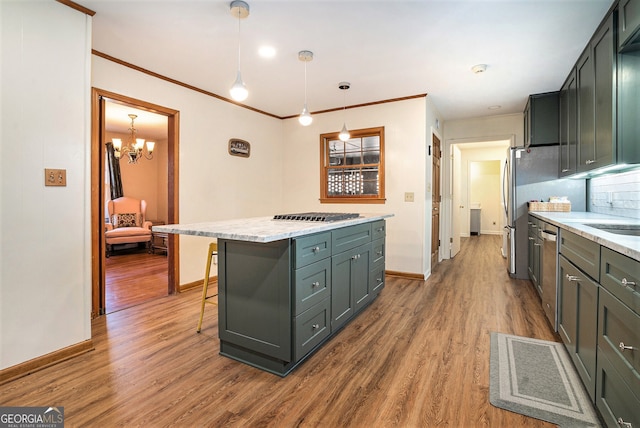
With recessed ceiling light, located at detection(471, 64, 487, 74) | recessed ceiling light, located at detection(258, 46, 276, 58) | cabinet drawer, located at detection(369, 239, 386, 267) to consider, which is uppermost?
recessed ceiling light, located at detection(471, 64, 487, 74)

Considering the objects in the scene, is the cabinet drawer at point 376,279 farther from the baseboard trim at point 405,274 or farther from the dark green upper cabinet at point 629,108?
the dark green upper cabinet at point 629,108

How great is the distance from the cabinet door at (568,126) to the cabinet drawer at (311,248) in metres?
2.71

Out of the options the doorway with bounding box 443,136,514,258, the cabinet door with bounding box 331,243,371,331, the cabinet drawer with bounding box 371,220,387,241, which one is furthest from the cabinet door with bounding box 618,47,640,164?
the doorway with bounding box 443,136,514,258

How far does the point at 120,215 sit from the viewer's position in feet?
20.4

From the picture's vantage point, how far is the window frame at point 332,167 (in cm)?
441

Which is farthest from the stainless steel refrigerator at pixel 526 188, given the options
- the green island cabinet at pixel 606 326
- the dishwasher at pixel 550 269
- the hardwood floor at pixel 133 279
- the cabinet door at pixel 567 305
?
the hardwood floor at pixel 133 279

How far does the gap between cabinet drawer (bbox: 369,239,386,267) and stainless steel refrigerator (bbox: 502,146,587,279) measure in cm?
201

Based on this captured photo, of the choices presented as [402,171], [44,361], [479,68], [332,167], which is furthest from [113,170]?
[479,68]

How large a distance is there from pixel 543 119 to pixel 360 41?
9.15 ft

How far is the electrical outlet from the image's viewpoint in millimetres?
2020

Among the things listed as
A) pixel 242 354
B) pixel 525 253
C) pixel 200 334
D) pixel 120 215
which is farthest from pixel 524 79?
pixel 120 215

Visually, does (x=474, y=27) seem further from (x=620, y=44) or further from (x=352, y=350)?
(x=352, y=350)

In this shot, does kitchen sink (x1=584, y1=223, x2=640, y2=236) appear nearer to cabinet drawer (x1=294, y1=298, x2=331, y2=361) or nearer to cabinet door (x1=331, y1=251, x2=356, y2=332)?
cabinet door (x1=331, y1=251, x2=356, y2=332)

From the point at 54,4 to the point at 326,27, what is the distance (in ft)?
5.91
